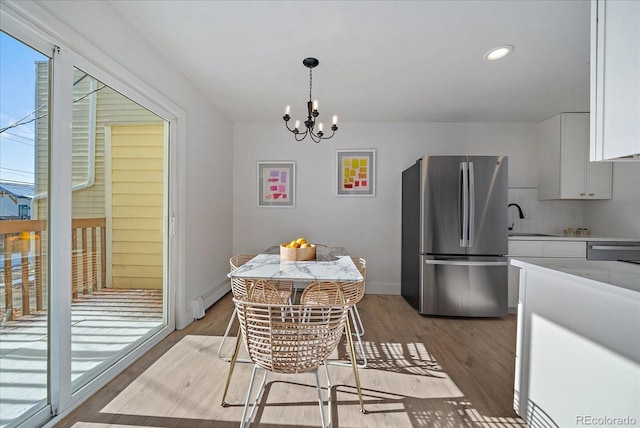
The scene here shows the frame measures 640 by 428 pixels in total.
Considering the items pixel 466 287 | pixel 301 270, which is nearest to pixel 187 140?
pixel 301 270

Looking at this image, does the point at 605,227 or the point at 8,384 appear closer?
the point at 8,384

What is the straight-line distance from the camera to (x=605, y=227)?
348cm

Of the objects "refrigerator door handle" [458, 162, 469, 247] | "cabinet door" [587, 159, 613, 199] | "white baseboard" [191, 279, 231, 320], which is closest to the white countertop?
"refrigerator door handle" [458, 162, 469, 247]

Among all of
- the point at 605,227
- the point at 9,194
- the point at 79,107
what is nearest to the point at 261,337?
the point at 9,194

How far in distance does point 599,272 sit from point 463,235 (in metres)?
1.89

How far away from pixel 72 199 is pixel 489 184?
361 cm

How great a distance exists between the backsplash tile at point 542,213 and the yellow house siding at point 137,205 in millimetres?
4363

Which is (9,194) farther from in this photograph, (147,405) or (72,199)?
(147,405)

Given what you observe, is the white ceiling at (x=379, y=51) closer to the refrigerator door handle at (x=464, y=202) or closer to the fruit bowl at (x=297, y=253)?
the refrigerator door handle at (x=464, y=202)

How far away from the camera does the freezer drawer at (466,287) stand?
3074 millimetres

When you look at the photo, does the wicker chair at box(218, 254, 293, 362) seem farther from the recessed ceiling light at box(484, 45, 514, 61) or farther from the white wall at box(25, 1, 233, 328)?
the recessed ceiling light at box(484, 45, 514, 61)

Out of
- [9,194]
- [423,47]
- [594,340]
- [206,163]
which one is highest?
[423,47]

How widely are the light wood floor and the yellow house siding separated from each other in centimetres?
69

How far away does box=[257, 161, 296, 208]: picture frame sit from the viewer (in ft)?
13.5
